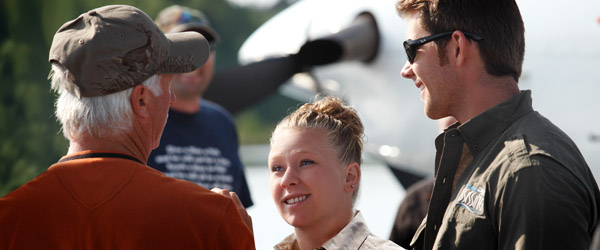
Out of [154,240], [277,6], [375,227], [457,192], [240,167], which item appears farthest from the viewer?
[277,6]

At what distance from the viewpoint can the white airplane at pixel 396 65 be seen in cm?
416

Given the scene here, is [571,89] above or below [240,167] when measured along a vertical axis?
above

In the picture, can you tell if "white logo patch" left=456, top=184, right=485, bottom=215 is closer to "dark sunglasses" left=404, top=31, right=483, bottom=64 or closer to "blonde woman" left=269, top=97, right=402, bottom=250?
"blonde woman" left=269, top=97, right=402, bottom=250

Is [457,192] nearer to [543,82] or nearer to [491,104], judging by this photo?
[491,104]

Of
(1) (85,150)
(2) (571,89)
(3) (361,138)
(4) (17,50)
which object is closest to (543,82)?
(2) (571,89)

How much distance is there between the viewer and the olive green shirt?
168 cm

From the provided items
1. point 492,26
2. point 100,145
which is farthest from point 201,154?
point 492,26

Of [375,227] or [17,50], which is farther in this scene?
[375,227]

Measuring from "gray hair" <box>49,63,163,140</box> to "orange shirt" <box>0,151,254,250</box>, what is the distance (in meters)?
0.11

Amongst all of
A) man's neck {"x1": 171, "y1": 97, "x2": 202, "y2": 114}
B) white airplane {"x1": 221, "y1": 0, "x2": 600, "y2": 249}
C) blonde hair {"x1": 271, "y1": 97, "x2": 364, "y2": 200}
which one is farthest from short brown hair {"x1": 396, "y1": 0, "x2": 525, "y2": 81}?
man's neck {"x1": 171, "y1": 97, "x2": 202, "y2": 114}

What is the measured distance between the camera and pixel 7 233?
1602 mm

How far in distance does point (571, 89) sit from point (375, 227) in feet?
21.7

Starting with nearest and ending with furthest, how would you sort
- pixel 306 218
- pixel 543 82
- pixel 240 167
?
1. pixel 306 218
2. pixel 240 167
3. pixel 543 82

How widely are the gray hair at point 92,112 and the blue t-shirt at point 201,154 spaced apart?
196cm
